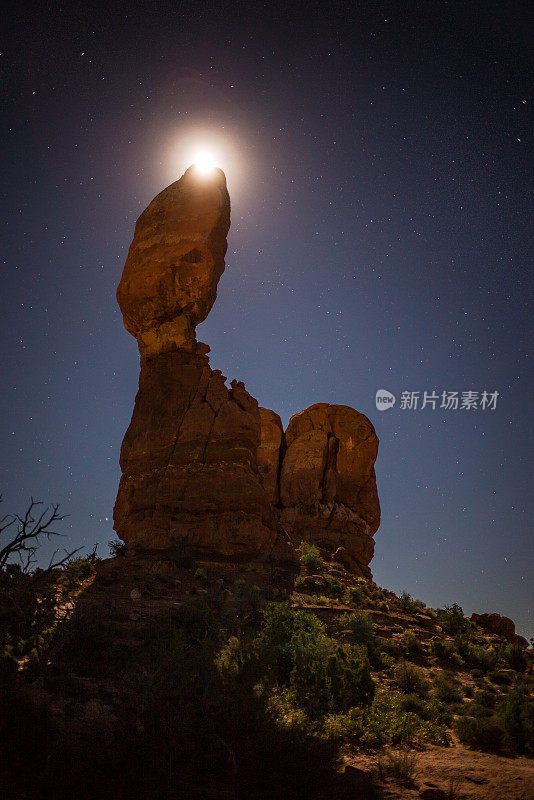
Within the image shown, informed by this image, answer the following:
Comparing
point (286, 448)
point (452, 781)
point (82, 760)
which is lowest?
point (82, 760)

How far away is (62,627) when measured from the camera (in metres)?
7.98

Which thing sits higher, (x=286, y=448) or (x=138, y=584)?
(x=286, y=448)

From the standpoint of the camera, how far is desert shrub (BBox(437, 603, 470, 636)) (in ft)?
55.5

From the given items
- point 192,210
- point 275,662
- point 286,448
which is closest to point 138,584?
point 275,662

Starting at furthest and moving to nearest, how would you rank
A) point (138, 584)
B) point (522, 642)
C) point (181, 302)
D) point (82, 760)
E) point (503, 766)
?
point (181, 302), point (522, 642), point (138, 584), point (503, 766), point (82, 760)

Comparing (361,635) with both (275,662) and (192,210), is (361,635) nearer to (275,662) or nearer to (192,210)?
(275,662)

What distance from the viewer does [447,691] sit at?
892cm

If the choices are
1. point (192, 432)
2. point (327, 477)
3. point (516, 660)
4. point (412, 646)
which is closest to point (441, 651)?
point (412, 646)

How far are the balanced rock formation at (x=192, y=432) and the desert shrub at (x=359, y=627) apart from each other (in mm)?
7173

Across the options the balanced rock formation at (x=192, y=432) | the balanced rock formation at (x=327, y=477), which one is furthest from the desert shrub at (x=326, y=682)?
the balanced rock formation at (x=327, y=477)

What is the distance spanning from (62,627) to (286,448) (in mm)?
32264

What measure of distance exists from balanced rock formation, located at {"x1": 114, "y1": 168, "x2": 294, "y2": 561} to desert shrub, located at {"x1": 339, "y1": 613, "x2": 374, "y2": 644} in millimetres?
7240

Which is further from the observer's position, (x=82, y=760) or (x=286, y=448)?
(x=286, y=448)

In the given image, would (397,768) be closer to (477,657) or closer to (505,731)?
(505,731)
